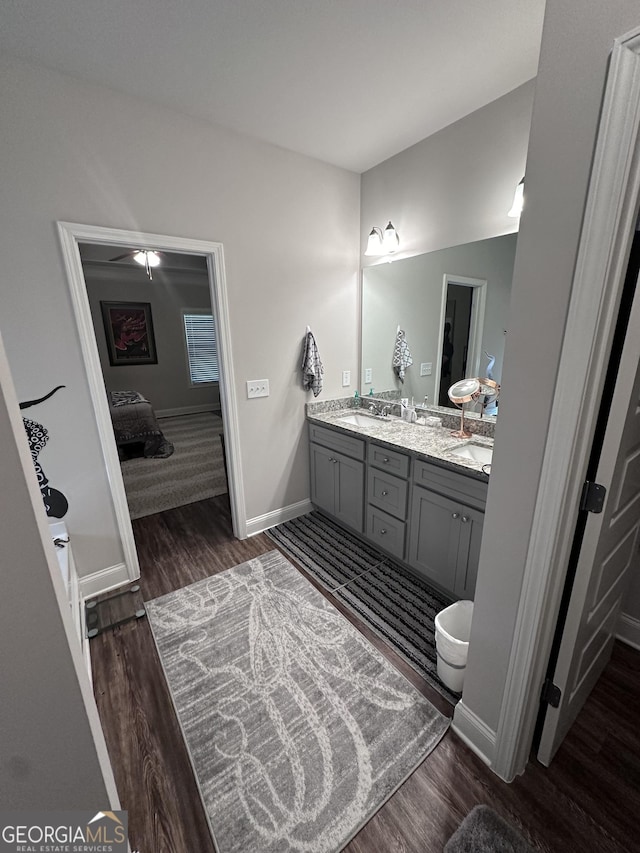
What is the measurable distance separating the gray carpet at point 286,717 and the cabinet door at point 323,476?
0.88 m

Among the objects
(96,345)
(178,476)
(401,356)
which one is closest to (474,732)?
(401,356)

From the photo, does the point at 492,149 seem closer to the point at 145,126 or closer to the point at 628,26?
the point at 628,26

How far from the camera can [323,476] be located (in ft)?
9.46

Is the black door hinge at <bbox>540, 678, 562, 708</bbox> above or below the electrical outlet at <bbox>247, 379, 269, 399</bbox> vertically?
below

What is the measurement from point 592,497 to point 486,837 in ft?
3.74

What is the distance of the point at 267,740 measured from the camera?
1.39m

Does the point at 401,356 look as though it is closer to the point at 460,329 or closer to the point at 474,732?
the point at 460,329

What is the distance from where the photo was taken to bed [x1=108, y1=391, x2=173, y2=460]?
4230 mm

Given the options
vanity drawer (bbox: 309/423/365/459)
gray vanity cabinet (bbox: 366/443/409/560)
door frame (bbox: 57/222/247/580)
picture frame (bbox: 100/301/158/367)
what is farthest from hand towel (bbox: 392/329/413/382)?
picture frame (bbox: 100/301/158/367)

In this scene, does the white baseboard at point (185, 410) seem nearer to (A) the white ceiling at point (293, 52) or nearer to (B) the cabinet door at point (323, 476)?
(B) the cabinet door at point (323, 476)

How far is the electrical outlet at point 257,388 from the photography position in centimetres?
255

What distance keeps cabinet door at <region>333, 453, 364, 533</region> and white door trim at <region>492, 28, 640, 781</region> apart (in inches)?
56.5

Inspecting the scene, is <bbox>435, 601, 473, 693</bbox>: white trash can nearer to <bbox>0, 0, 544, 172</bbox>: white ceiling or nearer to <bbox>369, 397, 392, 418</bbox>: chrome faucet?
<bbox>369, 397, 392, 418</bbox>: chrome faucet

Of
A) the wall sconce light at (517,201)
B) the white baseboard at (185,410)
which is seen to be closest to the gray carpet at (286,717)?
the wall sconce light at (517,201)
